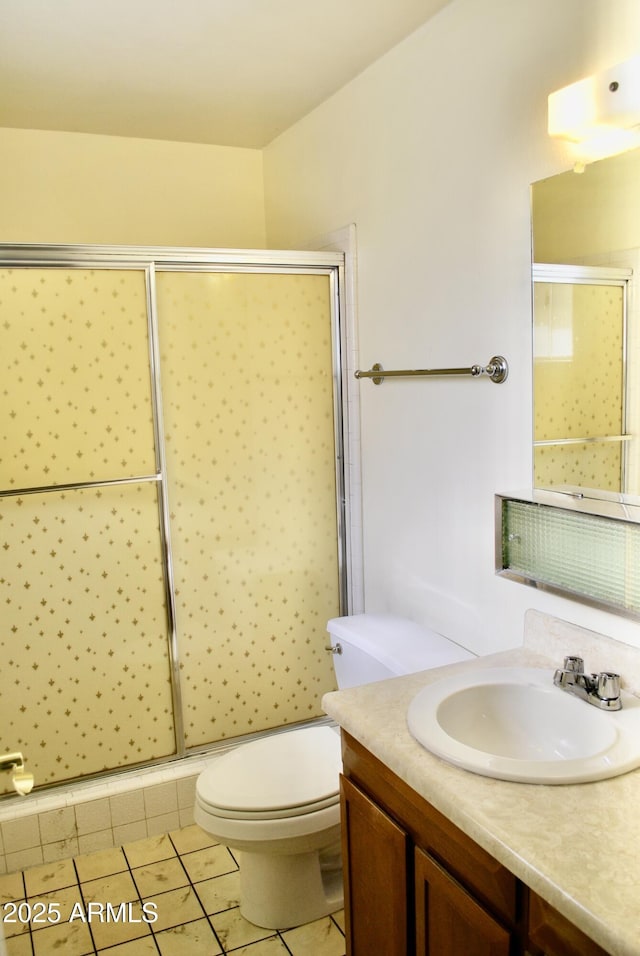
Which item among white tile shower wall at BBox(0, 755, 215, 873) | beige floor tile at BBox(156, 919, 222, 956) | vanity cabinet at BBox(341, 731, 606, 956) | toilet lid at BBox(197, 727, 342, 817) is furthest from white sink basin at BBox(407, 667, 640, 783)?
white tile shower wall at BBox(0, 755, 215, 873)

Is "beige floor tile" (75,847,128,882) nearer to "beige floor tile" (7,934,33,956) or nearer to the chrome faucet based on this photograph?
"beige floor tile" (7,934,33,956)

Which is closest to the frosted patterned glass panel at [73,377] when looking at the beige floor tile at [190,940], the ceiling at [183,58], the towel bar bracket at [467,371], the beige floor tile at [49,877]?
the ceiling at [183,58]

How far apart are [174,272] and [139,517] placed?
2.52ft

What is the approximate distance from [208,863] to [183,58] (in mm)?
2354

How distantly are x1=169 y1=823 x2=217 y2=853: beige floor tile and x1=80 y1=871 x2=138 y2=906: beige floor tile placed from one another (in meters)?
0.19

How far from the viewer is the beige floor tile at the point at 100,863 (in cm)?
235

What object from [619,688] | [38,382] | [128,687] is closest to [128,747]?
[128,687]

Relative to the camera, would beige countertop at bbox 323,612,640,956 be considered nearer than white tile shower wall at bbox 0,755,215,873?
Yes

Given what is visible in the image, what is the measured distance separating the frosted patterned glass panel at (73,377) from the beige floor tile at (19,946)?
3.98 ft

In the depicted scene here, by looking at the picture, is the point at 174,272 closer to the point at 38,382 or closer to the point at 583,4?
the point at 38,382

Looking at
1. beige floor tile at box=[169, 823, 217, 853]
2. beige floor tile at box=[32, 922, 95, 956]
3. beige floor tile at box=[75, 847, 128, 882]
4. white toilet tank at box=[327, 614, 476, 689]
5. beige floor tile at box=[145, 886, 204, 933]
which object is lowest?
beige floor tile at box=[32, 922, 95, 956]

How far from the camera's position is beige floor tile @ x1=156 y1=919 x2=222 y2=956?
202 centimetres

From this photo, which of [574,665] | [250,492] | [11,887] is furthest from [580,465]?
[11,887]

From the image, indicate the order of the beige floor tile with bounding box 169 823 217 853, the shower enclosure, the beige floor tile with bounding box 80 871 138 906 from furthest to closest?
the beige floor tile with bounding box 169 823 217 853
the shower enclosure
the beige floor tile with bounding box 80 871 138 906
